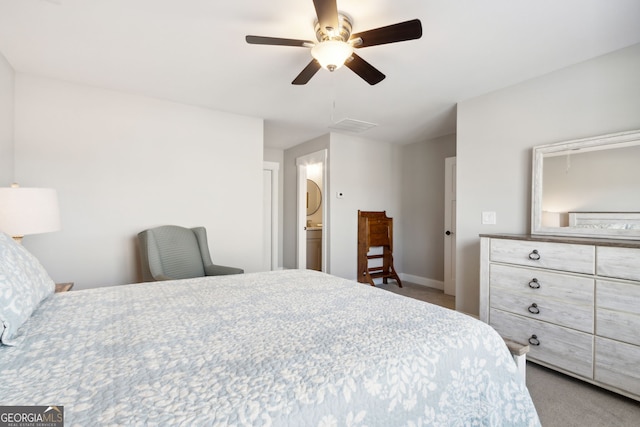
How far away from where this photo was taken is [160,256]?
2703 millimetres

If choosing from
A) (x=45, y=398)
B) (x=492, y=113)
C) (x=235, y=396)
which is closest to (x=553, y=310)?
(x=492, y=113)

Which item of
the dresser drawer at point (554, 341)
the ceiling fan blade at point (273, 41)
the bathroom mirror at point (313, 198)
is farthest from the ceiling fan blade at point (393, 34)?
the bathroom mirror at point (313, 198)

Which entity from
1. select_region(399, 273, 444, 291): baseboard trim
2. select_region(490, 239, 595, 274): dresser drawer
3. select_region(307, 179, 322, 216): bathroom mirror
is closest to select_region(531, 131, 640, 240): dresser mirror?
select_region(490, 239, 595, 274): dresser drawer

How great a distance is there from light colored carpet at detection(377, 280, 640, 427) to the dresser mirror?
1039mm

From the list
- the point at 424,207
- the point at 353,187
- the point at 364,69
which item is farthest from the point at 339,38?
the point at 424,207

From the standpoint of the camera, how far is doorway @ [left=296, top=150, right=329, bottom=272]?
441 centimetres

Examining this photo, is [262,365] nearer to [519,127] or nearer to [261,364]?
[261,364]

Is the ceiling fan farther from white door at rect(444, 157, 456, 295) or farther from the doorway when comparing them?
white door at rect(444, 157, 456, 295)

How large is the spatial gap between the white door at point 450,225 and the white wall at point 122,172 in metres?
2.76

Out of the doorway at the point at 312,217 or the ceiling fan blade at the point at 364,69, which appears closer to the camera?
the ceiling fan blade at the point at 364,69

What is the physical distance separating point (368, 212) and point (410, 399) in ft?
12.7

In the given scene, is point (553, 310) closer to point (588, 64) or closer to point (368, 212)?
point (588, 64)

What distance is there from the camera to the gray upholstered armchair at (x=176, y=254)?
2617 millimetres

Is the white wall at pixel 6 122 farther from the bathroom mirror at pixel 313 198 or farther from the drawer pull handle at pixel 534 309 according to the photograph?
the bathroom mirror at pixel 313 198
